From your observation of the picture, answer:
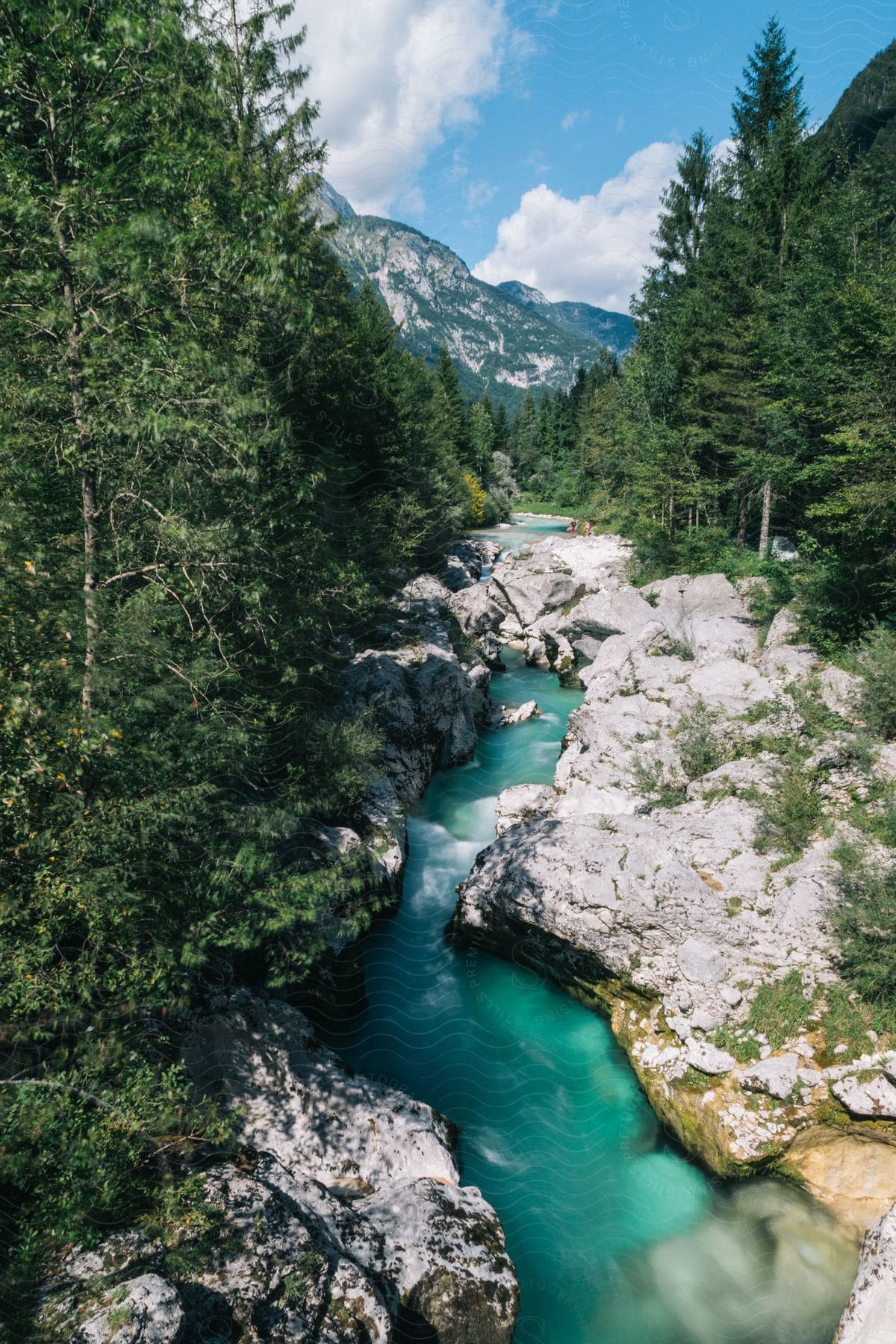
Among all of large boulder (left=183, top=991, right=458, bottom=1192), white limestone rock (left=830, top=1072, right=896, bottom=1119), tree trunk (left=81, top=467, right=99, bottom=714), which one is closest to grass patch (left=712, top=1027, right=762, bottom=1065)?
white limestone rock (left=830, top=1072, right=896, bottom=1119)

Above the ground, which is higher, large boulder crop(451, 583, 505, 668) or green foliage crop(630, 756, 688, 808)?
large boulder crop(451, 583, 505, 668)

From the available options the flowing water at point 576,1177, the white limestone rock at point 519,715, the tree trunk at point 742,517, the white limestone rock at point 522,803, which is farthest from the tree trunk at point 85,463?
the tree trunk at point 742,517

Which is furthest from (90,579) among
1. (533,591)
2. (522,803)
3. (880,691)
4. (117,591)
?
(533,591)

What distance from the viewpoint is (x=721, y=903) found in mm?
8117

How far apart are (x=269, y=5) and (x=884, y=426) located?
11.9 m

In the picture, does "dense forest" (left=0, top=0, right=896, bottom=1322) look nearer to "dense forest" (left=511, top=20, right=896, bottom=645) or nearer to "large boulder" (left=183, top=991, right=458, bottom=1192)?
"large boulder" (left=183, top=991, right=458, bottom=1192)

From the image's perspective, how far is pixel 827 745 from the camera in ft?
31.1

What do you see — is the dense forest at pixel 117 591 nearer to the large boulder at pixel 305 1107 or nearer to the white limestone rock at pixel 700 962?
the large boulder at pixel 305 1107

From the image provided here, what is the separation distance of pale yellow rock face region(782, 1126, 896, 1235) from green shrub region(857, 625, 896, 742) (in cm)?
582

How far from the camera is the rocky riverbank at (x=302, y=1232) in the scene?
132 inches

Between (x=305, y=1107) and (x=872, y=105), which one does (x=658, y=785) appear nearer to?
(x=305, y=1107)

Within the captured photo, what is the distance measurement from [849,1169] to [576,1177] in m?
3.00

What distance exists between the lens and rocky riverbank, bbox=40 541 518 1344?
3.36 m

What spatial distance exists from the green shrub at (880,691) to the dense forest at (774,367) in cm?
187
